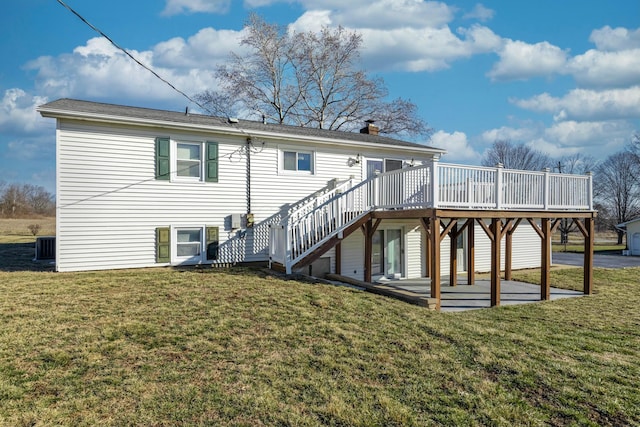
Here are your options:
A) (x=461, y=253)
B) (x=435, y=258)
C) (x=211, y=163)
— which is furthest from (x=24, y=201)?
(x=435, y=258)

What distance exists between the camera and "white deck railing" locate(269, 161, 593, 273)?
8.89m

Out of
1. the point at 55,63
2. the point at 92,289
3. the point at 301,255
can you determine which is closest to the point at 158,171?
the point at 92,289

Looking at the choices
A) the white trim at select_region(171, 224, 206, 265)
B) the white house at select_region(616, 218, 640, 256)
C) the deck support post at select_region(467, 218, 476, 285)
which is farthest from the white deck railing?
the white house at select_region(616, 218, 640, 256)

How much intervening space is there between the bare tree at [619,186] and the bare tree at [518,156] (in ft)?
19.4

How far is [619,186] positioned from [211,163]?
49.7 m

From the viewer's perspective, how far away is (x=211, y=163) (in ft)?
35.6

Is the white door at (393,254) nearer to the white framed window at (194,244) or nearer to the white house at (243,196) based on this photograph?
the white house at (243,196)

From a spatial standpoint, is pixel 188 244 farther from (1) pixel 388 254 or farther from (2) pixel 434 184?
(2) pixel 434 184

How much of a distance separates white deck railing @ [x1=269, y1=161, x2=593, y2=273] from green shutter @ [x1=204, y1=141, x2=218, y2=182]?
2.27 meters

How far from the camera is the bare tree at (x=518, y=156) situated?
45.4m

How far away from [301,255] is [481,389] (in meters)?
6.07

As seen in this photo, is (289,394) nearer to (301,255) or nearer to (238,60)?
(301,255)

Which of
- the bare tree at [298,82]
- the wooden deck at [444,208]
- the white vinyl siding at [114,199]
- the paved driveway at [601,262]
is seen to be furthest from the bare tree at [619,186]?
the white vinyl siding at [114,199]

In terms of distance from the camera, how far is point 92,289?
24.8ft
